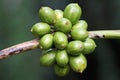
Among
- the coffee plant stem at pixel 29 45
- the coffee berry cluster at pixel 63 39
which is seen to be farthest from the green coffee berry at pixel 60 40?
the coffee plant stem at pixel 29 45

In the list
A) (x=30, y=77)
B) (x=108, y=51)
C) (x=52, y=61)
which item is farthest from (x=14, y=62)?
(x=52, y=61)

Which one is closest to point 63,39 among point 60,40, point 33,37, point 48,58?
point 60,40

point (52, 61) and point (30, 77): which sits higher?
point (52, 61)

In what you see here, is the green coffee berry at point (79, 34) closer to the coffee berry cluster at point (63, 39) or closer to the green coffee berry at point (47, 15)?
the coffee berry cluster at point (63, 39)

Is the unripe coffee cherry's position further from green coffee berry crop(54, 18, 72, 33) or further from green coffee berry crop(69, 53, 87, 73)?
green coffee berry crop(69, 53, 87, 73)

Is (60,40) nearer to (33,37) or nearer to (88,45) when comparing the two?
(88,45)

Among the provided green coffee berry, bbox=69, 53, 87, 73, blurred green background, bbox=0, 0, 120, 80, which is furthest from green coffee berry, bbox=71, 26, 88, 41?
blurred green background, bbox=0, 0, 120, 80

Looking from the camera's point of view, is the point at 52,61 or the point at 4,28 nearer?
the point at 52,61

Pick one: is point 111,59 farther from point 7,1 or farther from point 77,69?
point 77,69
